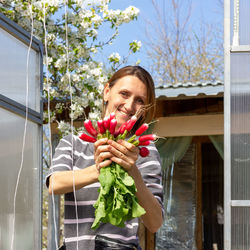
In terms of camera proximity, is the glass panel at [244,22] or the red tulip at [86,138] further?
the glass panel at [244,22]

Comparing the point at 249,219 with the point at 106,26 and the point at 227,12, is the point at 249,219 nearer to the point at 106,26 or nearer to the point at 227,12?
the point at 227,12

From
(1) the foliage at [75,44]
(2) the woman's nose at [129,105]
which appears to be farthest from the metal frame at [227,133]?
(2) the woman's nose at [129,105]

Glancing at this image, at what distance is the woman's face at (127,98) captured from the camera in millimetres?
1483

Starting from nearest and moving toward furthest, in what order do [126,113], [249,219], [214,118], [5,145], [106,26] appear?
[126,113] → [5,145] → [249,219] → [106,26] → [214,118]

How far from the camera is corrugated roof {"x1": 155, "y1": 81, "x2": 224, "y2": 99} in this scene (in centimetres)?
495

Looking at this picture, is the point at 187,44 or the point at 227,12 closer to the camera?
the point at 227,12

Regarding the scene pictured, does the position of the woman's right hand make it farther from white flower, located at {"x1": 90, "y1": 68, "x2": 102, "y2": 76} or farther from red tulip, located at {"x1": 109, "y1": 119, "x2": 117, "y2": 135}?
white flower, located at {"x1": 90, "y1": 68, "x2": 102, "y2": 76}

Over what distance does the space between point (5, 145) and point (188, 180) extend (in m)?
4.97

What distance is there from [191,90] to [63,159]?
3634 millimetres

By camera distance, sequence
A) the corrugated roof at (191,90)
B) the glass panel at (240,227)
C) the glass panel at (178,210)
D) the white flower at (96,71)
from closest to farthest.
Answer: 1. the glass panel at (240,227)
2. the corrugated roof at (191,90)
3. the white flower at (96,71)
4. the glass panel at (178,210)

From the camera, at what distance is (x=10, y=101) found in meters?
2.32

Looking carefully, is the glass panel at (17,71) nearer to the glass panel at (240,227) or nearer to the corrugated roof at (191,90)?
the glass panel at (240,227)

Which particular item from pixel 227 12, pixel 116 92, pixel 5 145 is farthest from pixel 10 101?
pixel 227 12

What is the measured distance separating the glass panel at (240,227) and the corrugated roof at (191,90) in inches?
70.2
